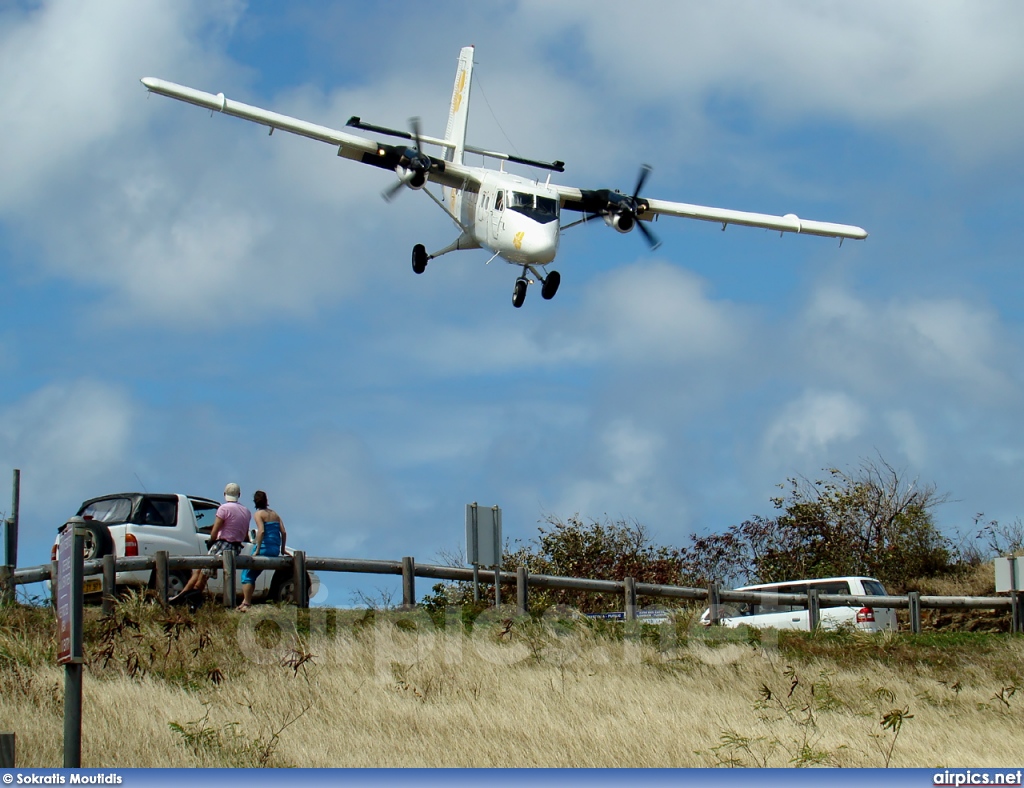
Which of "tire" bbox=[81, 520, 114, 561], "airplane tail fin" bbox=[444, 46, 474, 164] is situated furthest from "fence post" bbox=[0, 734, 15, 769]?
"airplane tail fin" bbox=[444, 46, 474, 164]

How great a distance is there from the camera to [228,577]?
14.8 metres

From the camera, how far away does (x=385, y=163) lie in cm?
3025

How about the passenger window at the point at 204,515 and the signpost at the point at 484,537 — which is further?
the signpost at the point at 484,537

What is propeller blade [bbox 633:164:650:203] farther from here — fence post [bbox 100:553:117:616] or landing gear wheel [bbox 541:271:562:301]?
fence post [bbox 100:553:117:616]

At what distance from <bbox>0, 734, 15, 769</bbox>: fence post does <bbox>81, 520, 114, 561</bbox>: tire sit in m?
8.56

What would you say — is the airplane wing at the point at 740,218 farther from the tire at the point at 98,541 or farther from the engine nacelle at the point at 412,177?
the tire at the point at 98,541

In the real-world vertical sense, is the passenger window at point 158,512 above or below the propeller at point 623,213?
below

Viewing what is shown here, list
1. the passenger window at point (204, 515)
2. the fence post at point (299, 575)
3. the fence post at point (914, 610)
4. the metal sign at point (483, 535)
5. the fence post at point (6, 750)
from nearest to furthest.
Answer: the fence post at point (6, 750), the fence post at point (299, 575), the passenger window at point (204, 515), the metal sign at point (483, 535), the fence post at point (914, 610)

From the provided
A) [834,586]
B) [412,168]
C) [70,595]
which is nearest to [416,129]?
[412,168]

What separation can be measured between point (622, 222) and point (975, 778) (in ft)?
80.6

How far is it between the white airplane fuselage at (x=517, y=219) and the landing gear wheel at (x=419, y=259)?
3.17 metres

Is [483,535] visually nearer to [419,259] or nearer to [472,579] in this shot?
[472,579]

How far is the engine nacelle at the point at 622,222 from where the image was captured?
31.1 m

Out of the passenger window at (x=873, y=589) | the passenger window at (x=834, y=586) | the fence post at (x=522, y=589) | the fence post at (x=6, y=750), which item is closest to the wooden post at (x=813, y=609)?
the passenger window at (x=834, y=586)
